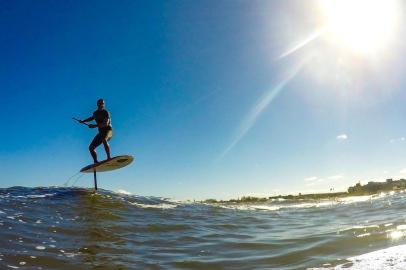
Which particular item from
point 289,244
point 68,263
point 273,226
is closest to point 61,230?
point 68,263

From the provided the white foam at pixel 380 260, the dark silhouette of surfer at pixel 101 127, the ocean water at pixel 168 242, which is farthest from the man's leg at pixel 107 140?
the white foam at pixel 380 260

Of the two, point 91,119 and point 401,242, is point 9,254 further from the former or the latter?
point 91,119

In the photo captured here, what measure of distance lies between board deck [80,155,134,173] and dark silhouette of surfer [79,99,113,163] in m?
0.28

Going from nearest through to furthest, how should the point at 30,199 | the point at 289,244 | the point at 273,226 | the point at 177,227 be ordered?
the point at 289,244, the point at 177,227, the point at 273,226, the point at 30,199

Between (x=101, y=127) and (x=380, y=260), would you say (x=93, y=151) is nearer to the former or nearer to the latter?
(x=101, y=127)

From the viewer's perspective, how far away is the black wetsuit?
54.4 ft

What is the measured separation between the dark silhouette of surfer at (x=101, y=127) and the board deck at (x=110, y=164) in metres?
0.28

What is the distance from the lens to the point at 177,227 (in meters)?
Result: 9.73

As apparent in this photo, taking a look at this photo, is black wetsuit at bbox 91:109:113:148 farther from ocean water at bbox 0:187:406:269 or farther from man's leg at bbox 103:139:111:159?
ocean water at bbox 0:187:406:269

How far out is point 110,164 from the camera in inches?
704

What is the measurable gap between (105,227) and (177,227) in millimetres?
1794

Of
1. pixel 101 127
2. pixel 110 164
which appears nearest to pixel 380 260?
pixel 101 127

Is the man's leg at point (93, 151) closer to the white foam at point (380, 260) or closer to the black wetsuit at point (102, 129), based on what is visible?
the black wetsuit at point (102, 129)

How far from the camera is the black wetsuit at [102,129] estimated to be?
16594 mm
